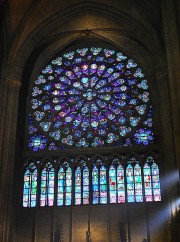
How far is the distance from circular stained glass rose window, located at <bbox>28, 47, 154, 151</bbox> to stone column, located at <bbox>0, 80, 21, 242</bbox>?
175cm

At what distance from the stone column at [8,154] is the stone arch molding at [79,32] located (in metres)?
0.73

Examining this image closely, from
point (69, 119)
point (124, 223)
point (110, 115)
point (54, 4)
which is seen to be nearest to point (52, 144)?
point (69, 119)

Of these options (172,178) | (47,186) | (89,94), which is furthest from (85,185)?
(89,94)

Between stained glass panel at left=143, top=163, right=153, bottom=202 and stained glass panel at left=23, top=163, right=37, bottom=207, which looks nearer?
stained glass panel at left=143, top=163, right=153, bottom=202

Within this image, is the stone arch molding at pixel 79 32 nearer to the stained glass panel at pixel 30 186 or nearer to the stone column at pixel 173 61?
the stained glass panel at pixel 30 186

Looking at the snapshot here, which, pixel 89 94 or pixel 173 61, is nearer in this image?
pixel 173 61

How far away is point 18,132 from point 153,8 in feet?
21.3

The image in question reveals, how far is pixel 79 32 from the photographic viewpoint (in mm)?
18891

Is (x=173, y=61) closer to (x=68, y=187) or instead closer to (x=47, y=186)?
(x=68, y=187)

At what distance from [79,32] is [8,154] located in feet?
20.2

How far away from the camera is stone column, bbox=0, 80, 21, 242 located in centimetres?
1454

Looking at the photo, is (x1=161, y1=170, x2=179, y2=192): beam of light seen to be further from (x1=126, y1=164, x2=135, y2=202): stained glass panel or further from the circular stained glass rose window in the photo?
the circular stained glass rose window

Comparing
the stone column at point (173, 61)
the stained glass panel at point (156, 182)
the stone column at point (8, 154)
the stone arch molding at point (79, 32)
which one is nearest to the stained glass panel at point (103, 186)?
the stained glass panel at point (156, 182)

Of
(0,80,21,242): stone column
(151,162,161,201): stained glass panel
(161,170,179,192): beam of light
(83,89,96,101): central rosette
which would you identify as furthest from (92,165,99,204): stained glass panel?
(83,89,96,101): central rosette
